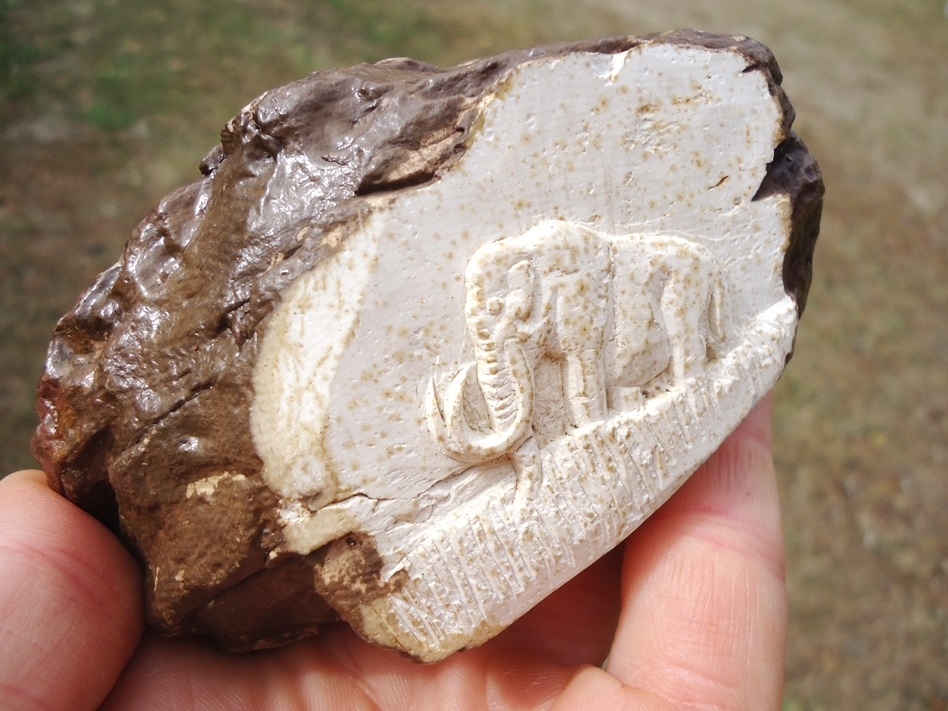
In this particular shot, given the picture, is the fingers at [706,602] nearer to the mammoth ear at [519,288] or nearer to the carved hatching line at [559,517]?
the carved hatching line at [559,517]

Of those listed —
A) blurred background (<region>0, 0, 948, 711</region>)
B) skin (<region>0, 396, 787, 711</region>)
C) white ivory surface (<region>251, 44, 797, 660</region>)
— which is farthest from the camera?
blurred background (<region>0, 0, 948, 711</region>)

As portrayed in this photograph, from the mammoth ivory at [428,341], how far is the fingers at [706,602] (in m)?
0.19

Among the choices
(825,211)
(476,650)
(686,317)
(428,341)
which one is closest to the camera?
(428,341)

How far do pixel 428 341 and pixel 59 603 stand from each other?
2.97ft

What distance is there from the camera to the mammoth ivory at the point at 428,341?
1.49 m

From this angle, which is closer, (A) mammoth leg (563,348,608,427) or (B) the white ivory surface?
(B) the white ivory surface

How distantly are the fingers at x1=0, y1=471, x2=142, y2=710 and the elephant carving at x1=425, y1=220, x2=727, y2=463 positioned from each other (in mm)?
795

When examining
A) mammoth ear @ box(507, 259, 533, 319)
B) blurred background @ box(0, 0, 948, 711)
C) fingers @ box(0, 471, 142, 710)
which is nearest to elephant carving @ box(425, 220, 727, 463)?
mammoth ear @ box(507, 259, 533, 319)

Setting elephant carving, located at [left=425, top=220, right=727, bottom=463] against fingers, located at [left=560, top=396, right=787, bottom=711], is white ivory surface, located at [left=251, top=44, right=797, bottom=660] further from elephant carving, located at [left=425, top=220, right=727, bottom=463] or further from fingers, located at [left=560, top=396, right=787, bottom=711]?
fingers, located at [left=560, top=396, right=787, bottom=711]

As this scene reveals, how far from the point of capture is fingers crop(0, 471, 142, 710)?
154 cm

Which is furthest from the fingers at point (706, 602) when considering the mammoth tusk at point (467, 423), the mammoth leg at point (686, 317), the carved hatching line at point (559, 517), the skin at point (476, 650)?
the mammoth tusk at point (467, 423)

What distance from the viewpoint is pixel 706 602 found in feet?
5.55

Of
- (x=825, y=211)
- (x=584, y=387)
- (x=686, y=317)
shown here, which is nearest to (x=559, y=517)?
(x=584, y=387)

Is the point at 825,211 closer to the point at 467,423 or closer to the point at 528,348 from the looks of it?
the point at 528,348
